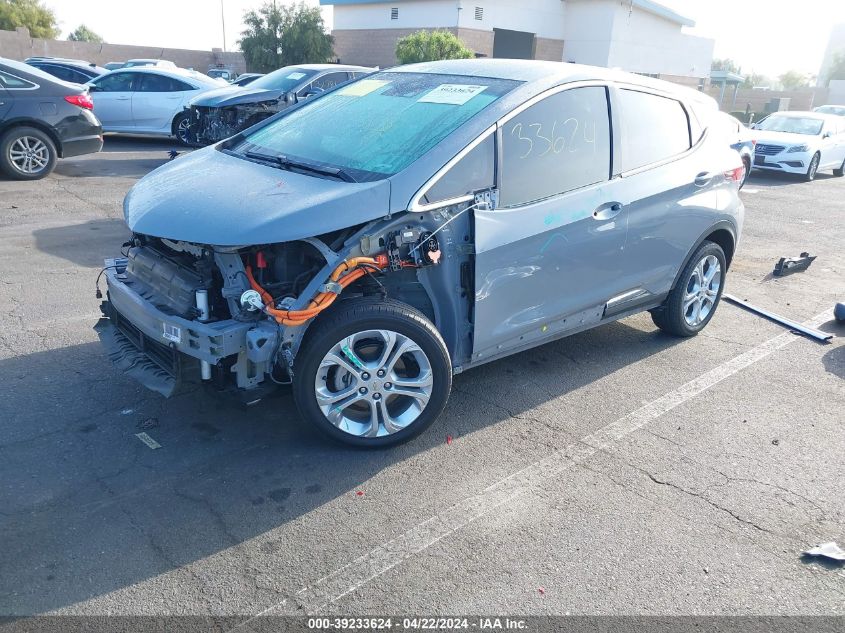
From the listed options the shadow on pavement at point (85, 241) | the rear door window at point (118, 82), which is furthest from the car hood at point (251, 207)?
the rear door window at point (118, 82)

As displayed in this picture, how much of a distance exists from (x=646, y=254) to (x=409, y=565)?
2879 mm

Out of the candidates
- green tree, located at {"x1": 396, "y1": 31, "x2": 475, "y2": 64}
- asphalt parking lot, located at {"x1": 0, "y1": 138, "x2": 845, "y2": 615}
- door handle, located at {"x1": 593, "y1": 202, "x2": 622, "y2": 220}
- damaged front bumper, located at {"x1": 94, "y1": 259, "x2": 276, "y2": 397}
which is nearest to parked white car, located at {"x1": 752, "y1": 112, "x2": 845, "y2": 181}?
asphalt parking lot, located at {"x1": 0, "y1": 138, "x2": 845, "y2": 615}

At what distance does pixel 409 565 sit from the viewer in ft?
10.3

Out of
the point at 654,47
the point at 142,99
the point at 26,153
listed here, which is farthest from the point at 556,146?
the point at 654,47

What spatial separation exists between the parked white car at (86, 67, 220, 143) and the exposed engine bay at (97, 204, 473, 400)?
11794mm

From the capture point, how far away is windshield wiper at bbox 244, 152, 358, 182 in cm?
402

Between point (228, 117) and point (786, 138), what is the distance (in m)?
12.1

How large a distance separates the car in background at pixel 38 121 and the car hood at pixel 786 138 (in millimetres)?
13651

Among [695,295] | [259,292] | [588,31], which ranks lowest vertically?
[695,295]

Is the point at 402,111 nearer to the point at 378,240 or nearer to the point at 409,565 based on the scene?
the point at 378,240

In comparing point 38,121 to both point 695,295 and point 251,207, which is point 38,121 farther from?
point 695,295

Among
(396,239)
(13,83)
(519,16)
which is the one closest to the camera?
(396,239)

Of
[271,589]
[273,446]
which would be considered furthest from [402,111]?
[271,589]

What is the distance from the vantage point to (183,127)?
13477 mm
